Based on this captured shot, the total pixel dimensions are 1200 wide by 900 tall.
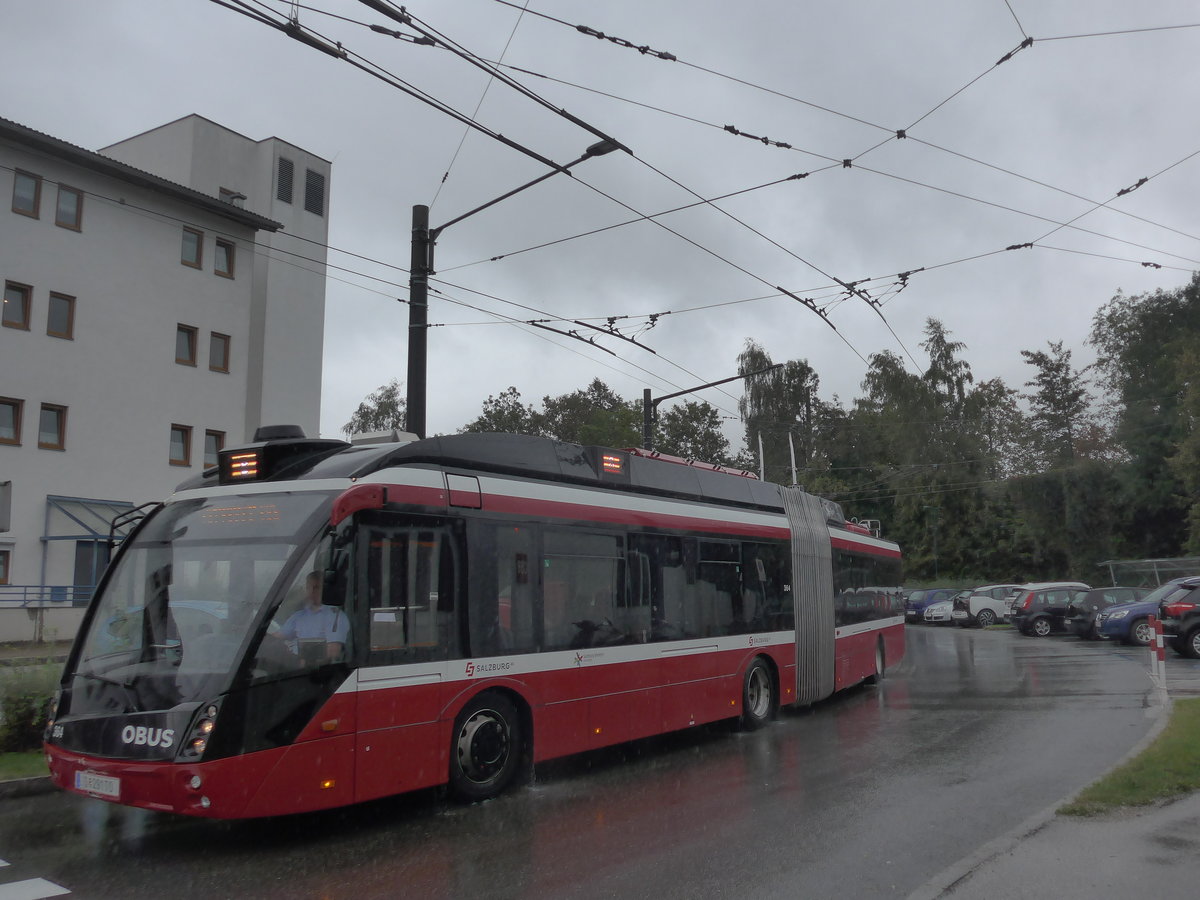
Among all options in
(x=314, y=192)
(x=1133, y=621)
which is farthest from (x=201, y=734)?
(x=314, y=192)

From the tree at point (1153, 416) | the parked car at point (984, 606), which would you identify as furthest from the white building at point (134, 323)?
the tree at point (1153, 416)

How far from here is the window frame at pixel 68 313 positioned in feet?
85.2

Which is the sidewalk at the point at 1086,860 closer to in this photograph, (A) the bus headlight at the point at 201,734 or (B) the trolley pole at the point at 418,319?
(A) the bus headlight at the point at 201,734

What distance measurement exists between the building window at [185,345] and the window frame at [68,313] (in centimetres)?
324

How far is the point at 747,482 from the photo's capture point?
13086 millimetres

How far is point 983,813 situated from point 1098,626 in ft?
74.2

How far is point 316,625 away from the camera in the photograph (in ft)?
Result: 21.9

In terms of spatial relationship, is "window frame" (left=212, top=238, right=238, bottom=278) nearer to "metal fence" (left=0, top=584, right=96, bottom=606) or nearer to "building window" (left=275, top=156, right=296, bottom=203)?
"building window" (left=275, top=156, right=296, bottom=203)

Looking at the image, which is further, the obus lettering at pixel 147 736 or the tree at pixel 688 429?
the tree at pixel 688 429

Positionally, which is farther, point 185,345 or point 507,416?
point 507,416

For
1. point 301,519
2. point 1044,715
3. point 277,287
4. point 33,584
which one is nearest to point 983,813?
point 301,519

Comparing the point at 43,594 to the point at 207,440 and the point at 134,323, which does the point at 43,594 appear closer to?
the point at 207,440

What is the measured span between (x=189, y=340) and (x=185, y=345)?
21 centimetres

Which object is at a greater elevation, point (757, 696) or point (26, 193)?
point (26, 193)
